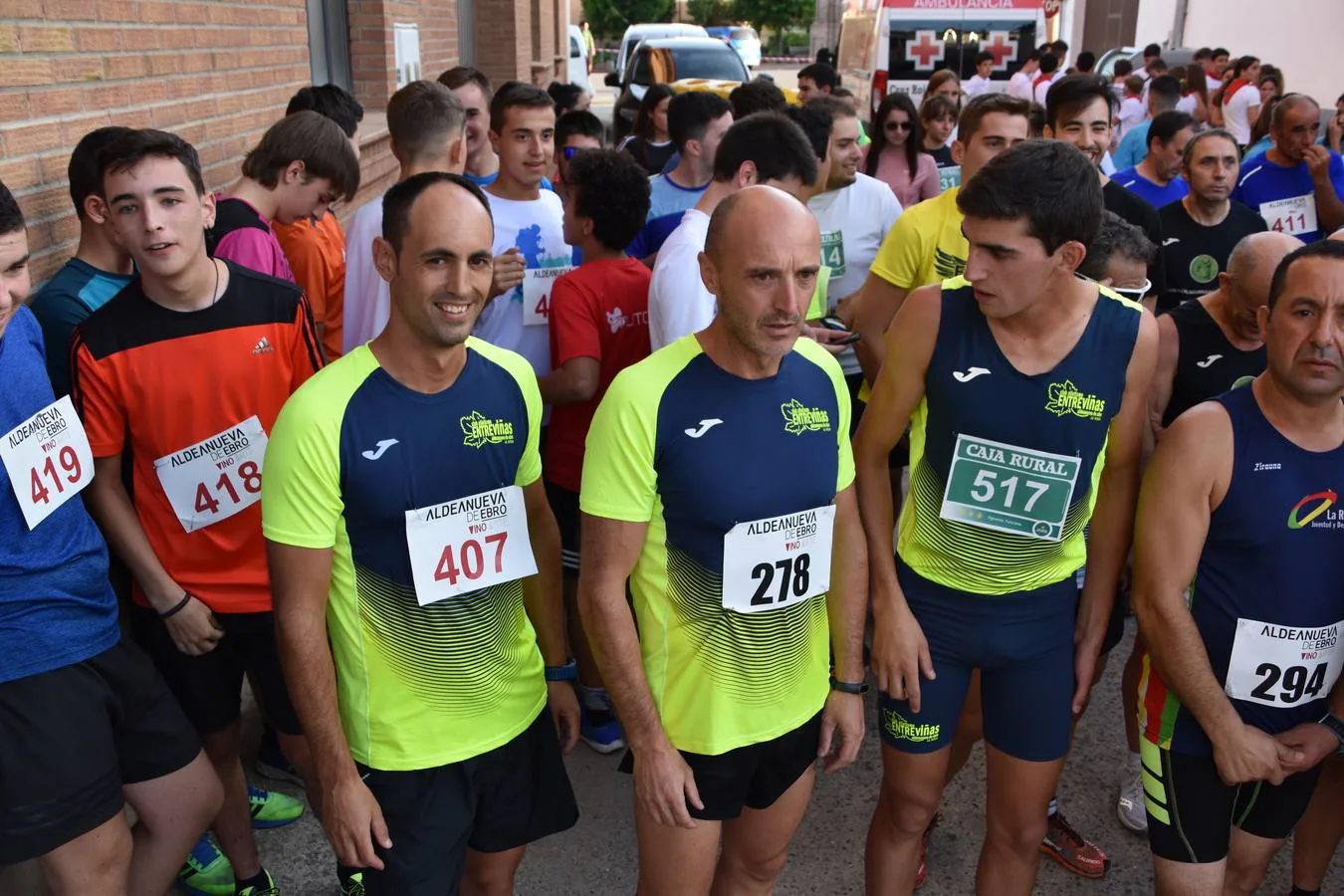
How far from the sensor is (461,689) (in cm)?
255

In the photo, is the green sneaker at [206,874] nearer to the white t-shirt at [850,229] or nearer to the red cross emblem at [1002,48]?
the white t-shirt at [850,229]

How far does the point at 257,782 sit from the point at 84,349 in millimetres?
1834

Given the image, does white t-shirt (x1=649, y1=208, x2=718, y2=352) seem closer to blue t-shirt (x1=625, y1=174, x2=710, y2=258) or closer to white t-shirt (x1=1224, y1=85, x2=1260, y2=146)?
blue t-shirt (x1=625, y1=174, x2=710, y2=258)

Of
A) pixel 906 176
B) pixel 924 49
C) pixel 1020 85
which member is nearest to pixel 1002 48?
pixel 1020 85

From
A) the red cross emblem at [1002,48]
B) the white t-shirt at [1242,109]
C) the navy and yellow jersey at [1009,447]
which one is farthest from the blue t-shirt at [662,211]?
the red cross emblem at [1002,48]

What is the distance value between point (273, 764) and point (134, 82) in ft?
8.28

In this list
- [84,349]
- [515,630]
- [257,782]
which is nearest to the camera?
[515,630]

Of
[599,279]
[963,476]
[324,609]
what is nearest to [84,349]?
[324,609]

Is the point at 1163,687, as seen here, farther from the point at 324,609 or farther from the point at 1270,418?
the point at 324,609

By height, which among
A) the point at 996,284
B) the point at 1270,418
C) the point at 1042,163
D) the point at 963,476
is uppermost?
the point at 1042,163

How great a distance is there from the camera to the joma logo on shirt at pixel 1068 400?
9.25 ft

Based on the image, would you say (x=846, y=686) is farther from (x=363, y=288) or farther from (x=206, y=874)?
(x=363, y=288)

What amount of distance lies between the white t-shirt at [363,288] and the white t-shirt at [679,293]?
3.26ft

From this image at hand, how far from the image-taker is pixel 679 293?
3557 millimetres
